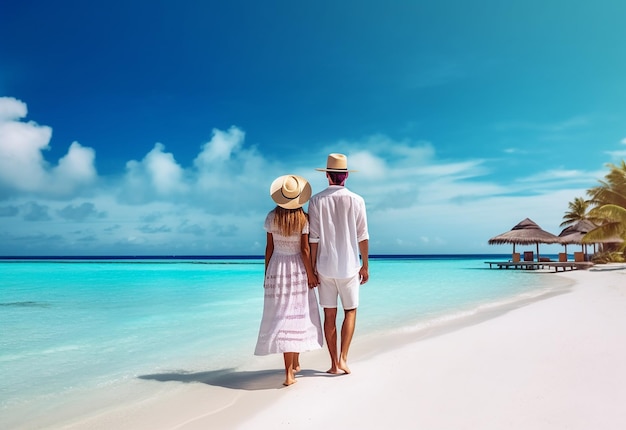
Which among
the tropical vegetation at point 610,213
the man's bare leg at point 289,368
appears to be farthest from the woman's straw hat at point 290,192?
the tropical vegetation at point 610,213

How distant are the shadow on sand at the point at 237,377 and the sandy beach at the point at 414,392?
11 mm

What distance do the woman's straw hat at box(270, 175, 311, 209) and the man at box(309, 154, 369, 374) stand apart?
14 cm

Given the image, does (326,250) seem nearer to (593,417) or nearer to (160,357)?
(593,417)

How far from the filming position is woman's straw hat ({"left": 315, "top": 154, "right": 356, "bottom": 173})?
12.3 ft

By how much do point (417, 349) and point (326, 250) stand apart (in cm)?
172

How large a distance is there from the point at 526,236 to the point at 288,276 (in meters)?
29.5

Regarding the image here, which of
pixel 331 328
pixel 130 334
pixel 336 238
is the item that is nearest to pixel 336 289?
pixel 331 328

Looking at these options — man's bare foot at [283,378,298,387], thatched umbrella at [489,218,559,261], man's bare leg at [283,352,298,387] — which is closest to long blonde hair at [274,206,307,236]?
man's bare leg at [283,352,298,387]

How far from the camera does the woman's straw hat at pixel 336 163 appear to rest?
3.76 meters

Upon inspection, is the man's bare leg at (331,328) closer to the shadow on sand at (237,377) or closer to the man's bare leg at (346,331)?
the man's bare leg at (346,331)

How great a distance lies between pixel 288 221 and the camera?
11.7 ft

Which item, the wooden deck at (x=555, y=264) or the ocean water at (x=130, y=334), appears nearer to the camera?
the ocean water at (x=130, y=334)

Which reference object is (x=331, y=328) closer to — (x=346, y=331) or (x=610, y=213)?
(x=346, y=331)

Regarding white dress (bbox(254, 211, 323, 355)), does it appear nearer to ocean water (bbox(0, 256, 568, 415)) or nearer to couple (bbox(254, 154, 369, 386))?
couple (bbox(254, 154, 369, 386))
